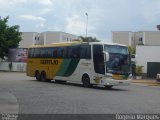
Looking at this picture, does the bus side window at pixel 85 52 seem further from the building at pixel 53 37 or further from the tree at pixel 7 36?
the building at pixel 53 37

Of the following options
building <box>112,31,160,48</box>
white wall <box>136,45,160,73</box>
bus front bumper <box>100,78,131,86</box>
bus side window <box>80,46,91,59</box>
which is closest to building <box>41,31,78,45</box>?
building <box>112,31,160,48</box>

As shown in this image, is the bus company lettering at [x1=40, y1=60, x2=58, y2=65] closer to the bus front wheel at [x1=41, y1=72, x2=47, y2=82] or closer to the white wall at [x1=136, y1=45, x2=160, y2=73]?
the bus front wheel at [x1=41, y1=72, x2=47, y2=82]

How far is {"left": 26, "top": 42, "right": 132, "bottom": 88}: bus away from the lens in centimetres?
2912

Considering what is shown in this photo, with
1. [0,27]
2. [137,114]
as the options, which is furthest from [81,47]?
[0,27]

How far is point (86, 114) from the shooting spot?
14773 mm

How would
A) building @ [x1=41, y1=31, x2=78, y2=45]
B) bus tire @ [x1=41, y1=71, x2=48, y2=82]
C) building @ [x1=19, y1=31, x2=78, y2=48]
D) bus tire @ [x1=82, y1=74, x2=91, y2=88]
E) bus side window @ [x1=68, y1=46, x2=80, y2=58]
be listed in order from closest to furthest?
bus tire @ [x1=82, y1=74, x2=91, y2=88]
bus side window @ [x1=68, y1=46, x2=80, y2=58]
bus tire @ [x1=41, y1=71, x2=48, y2=82]
building @ [x1=19, y1=31, x2=78, y2=48]
building @ [x1=41, y1=31, x2=78, y2=45]

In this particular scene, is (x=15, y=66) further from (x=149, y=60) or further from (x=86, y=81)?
(x=86, y=81)

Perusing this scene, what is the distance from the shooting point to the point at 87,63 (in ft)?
100

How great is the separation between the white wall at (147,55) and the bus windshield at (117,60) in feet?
78.5

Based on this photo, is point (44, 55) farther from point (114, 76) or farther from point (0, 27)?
point (0, 27)

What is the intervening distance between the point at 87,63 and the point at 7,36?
152 feet

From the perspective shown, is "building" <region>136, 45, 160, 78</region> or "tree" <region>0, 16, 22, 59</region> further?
"tree" <region>0, 16, 22, 59</region>

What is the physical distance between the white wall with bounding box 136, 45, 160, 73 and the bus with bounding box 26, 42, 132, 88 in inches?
784

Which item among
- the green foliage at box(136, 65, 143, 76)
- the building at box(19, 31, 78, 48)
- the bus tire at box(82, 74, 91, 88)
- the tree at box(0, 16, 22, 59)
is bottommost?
the bus tire at box(82, 74, 91, 88)
